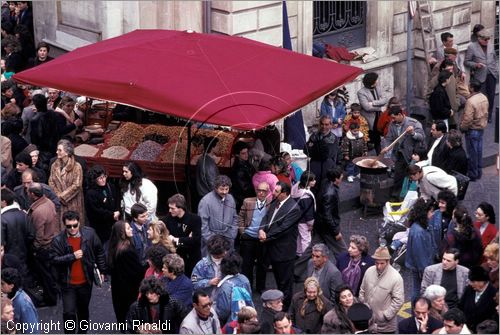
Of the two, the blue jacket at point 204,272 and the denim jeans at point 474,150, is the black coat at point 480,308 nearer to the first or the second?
the blue jacket at point 204,272

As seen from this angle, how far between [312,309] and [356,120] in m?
7.23

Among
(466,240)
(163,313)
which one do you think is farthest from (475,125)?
(163,313)

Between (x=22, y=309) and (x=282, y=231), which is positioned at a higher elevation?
(x=22, y=309)

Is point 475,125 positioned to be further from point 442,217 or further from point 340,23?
point 442,217

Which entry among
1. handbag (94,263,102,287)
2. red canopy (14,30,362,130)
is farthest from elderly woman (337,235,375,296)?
handbag (94,263,102,287)

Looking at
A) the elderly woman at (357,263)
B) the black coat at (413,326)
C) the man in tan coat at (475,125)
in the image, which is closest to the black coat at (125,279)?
the elderly woman at (357,263)

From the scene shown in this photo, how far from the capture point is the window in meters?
23.1

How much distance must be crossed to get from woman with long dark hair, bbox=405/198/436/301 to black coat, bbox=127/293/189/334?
3067 mm

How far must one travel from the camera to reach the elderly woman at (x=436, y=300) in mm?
14102

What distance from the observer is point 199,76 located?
59.1 ft

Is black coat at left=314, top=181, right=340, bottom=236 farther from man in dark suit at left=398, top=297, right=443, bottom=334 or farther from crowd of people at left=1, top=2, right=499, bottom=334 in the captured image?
man in dark suit at left=398, top=297, right=443, bottom=334

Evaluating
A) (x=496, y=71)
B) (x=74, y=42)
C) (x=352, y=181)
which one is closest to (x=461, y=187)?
(x=352, y=181)

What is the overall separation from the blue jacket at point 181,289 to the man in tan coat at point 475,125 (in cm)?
731

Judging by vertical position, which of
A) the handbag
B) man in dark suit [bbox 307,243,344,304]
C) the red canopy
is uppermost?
the red canopy
